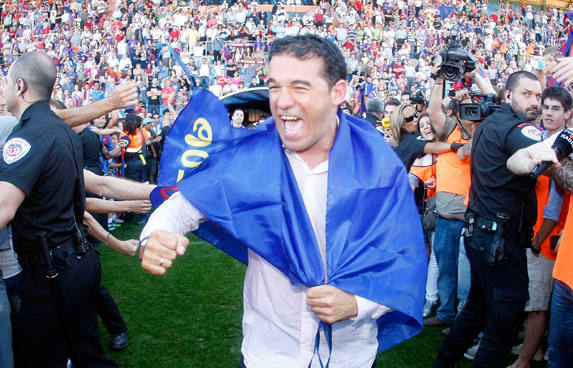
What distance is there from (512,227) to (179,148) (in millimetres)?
2337

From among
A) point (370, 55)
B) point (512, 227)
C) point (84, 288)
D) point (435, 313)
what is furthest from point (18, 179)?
point (370, 55)

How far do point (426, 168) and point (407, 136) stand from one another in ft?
1.34

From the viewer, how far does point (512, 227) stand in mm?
3416

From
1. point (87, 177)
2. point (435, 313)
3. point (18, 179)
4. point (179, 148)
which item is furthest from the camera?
point (435, 313)

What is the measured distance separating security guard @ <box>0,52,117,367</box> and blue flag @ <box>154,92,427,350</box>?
110 centimetres

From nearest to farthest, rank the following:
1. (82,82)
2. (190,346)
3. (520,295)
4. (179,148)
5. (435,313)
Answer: (179,148), (520,295), (190,346), (435,313), (82,82)

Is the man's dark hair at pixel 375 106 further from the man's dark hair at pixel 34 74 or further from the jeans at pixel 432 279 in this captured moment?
the man's dark hair at pixel 34 74

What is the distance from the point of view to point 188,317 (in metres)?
5.29

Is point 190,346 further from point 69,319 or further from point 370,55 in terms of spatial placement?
point 370,55

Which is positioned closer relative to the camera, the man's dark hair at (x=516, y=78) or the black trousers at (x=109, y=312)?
the man's dark hair at (x=516, y=78)

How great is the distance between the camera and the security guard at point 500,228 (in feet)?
11.1

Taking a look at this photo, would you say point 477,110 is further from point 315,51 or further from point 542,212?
point 315,51

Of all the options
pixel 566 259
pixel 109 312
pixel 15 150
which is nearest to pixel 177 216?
pixel 15 150

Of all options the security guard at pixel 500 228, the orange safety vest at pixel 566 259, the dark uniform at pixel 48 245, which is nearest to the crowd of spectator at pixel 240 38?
the security guard at pixel 500 228
